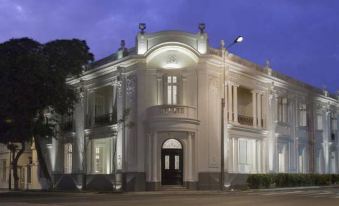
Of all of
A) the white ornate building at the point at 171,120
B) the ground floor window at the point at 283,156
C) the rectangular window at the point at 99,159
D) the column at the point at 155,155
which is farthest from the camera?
the ground floor window at the point at 283,156

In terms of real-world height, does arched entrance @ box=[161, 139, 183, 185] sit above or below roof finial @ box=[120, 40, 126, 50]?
below

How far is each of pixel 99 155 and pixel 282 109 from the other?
16080 mm

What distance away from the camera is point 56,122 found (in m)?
49.3

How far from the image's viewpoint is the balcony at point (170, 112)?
39375mm

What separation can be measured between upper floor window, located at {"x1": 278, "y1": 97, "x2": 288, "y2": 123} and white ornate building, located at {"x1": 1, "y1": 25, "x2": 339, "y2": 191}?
10 cm

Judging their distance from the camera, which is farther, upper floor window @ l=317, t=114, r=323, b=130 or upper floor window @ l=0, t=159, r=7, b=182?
upper floor window @ l=0, t=159, r=7, b=182

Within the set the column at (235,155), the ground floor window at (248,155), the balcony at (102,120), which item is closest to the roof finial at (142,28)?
the balcony at (102,120)

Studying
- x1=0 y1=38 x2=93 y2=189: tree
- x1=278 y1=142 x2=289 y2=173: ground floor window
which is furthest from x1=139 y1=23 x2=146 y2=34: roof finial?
x1=278 y1=142 x2=289 y2=173: ground floor window

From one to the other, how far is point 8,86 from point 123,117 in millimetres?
7939

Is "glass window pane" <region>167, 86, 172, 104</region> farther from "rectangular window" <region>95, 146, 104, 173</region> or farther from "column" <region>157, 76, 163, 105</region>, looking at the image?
"rectangular window" <region>95, 146, 104, 173</region>

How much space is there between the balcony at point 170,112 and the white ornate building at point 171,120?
66mm

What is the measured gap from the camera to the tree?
132 feet

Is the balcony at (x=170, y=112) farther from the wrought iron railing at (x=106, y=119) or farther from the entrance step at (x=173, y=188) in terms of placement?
the entrance step at (x=173, y=188)

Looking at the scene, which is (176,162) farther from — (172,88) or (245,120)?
(245,120)
